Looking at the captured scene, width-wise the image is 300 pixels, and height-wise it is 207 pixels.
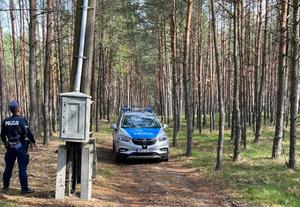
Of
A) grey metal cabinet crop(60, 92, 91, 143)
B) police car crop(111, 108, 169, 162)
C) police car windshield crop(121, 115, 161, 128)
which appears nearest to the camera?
grey metal cabinet crop(60, 92, 91, 143)

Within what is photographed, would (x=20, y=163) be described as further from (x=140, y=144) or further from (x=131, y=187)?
(x=140, y=144)

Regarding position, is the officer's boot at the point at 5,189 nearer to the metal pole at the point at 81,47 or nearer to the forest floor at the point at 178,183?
the forest floor at the point at 178,183

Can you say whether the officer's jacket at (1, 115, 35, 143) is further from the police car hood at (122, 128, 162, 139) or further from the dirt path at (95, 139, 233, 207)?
the police car hood at (122, 128, 162, 139)

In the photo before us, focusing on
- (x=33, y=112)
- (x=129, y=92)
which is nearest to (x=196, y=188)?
(x=33, y=112)

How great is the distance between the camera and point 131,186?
34.8 feet

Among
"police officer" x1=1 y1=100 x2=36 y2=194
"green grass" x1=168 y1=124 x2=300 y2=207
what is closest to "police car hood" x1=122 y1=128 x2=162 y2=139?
"green grass" x1=168 y1=124 x2=300 y2=207

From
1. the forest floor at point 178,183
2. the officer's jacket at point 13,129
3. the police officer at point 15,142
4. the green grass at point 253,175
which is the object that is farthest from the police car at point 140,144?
the officer's jacket at point 13,129

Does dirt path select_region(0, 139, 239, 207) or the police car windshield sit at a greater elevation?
the police car windshield

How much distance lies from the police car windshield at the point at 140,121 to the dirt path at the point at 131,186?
1.62 meters

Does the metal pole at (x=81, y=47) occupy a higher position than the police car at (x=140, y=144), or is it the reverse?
the metal pole at (x=81, y=47)

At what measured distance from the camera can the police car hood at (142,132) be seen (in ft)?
47.1

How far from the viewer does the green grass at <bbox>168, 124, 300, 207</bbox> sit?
9000mm

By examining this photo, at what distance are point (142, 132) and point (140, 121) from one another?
4.15 feet

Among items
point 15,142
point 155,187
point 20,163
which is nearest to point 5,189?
point 20,163
